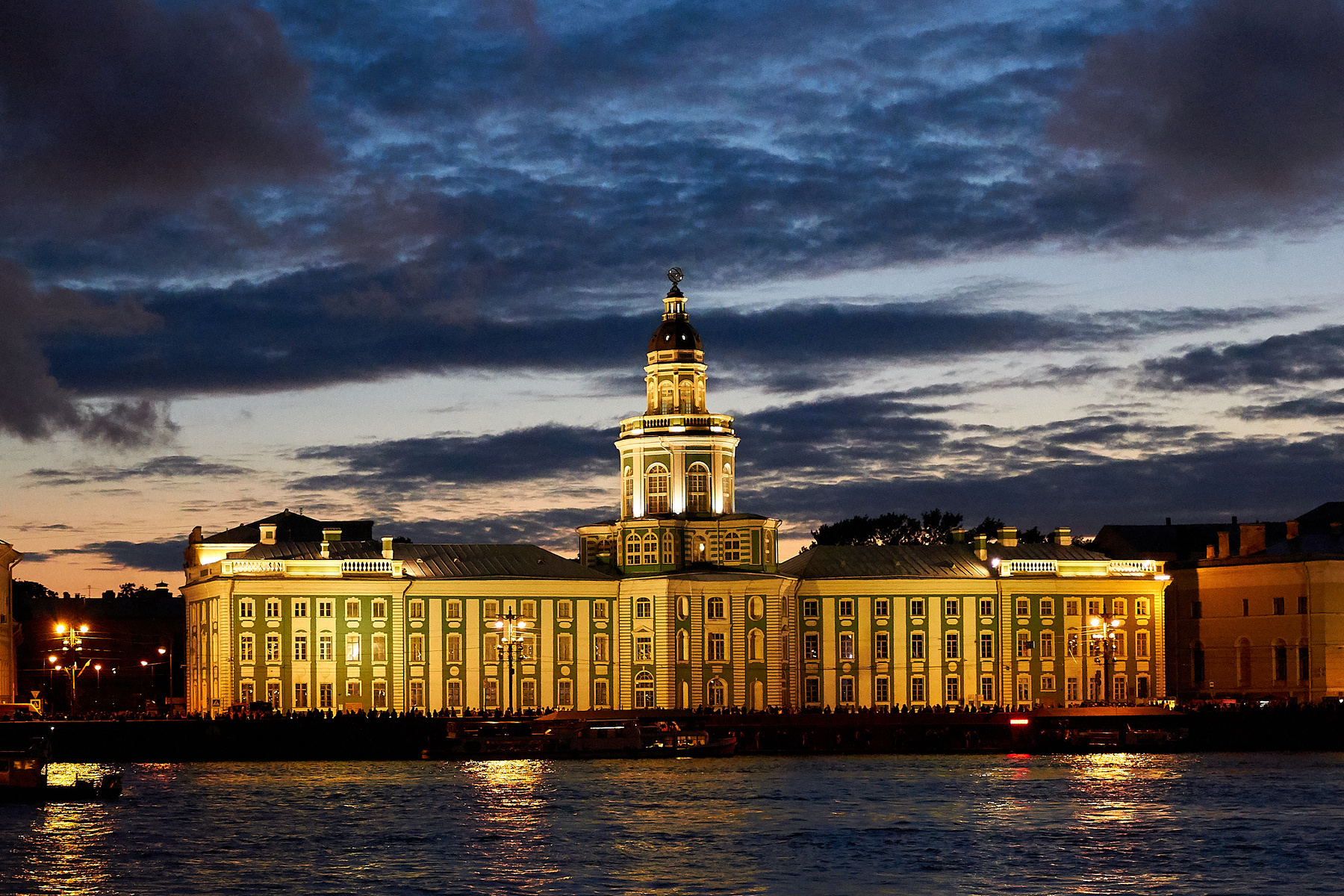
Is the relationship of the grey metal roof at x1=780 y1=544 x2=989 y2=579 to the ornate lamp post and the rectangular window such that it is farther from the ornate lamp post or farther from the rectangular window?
the ornate lamp post

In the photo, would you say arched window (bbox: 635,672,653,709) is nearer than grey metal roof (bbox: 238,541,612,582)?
No

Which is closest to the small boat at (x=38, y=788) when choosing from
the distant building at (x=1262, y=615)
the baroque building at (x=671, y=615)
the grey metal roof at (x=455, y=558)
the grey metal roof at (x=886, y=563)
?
the baroque building at (x=671, y=615)

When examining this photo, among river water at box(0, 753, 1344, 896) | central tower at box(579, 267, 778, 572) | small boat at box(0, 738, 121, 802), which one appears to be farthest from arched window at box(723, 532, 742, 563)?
small boat at box(0, 738, 121, 802)

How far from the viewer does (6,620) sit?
134500 mm

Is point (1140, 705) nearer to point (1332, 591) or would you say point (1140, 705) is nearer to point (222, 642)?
point (1332, 591)

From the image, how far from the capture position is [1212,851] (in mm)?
73125

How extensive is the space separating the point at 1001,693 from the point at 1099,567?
8.68 m

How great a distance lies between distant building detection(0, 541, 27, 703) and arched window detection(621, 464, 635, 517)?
32.0m

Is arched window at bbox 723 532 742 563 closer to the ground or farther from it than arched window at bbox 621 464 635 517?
closer to the ground

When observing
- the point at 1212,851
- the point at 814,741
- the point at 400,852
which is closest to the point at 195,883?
the point at 400,852

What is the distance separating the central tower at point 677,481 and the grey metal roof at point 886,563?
3.36 meters

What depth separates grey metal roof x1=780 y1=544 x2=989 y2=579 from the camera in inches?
5423

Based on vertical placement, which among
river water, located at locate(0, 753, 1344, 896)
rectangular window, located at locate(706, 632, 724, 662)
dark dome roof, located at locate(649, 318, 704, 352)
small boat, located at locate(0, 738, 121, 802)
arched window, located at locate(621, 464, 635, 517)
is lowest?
river water, located at locate(0, 753, 1344, 896)

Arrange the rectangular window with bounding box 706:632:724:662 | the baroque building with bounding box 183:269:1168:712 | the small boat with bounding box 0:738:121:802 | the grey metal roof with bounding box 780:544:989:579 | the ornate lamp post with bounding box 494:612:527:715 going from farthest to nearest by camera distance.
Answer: the grey metal roof with bounding box 780:544:989:579
the rectangular window with bounding box 706:632:724:662
the baroque building with bounding box 183:269:1168:712
the ornate lamp post with bounding box 494:612:527:715
the small boat with bounding box 0:738:121:802
